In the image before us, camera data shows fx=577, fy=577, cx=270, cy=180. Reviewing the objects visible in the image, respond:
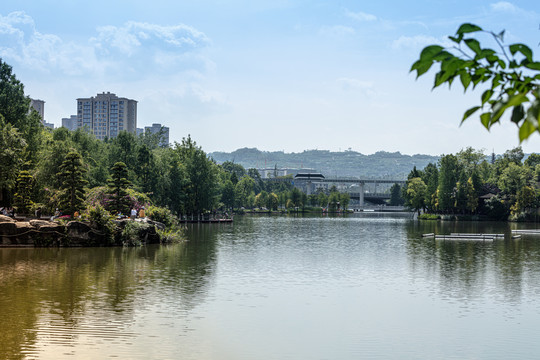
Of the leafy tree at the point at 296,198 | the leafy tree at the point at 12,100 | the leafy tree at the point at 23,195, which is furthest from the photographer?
the leafy tree at the point at 296,198

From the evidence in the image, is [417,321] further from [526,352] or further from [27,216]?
[27,216]

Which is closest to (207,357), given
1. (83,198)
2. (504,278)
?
(504,278)

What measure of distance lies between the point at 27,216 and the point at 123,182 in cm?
814

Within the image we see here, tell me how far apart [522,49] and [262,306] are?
20.2 meters

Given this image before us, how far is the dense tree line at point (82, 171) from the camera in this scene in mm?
45938

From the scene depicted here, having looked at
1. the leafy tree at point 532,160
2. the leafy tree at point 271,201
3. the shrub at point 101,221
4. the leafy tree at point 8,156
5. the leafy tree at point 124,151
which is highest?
the leafy tree at point 532,160

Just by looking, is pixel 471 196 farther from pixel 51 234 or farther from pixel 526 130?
pixel 526 130

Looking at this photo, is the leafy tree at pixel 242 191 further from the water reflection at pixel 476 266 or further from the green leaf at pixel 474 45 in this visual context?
the green leaf at pixel 474 45

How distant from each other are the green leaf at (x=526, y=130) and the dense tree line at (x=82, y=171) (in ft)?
143

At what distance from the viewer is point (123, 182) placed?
158ft

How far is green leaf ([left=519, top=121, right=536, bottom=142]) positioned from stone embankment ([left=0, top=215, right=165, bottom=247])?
41251 mm

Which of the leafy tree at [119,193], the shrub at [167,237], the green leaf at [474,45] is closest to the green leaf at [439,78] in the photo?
the green leaf at [474,45]

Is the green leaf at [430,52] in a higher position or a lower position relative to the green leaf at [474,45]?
lower

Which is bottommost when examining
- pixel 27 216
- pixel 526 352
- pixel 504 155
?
pixel 526 352
